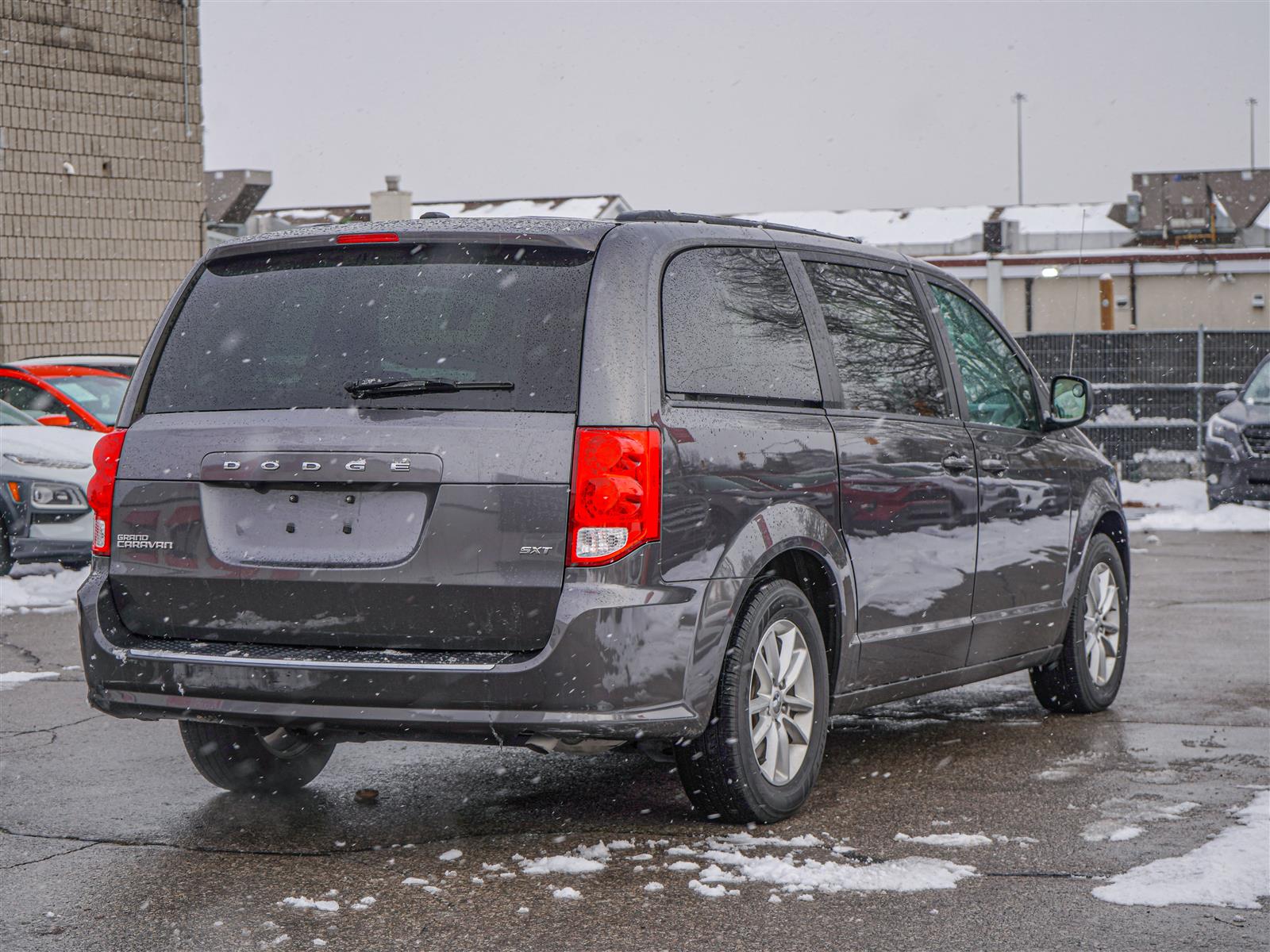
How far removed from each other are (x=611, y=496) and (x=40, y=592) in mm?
7930

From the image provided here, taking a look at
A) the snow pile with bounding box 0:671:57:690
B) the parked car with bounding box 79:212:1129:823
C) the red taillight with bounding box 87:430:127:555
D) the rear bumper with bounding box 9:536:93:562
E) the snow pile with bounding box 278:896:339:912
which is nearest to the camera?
the snow pile with bounding box 278:896:339:912

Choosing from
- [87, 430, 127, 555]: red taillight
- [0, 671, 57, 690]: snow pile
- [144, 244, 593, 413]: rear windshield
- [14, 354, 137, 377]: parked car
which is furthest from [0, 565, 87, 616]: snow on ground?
[144, 244, 593, 413]: rear windshield

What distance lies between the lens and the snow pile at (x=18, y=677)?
8055 millimetres

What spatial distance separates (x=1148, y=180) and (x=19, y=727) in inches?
1905

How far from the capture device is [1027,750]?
6.61m

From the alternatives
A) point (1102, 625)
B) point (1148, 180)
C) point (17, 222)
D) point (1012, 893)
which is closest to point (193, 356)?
point (1012, 893)

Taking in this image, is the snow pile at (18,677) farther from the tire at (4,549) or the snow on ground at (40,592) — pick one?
the tire at (4,549)

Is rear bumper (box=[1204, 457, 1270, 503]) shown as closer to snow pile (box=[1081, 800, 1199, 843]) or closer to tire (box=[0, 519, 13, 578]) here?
tire (box=[0, 519, 13, 578])

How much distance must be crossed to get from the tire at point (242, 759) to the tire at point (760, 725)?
1.51 m

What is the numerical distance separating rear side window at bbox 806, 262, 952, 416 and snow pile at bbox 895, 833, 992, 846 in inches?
56.6

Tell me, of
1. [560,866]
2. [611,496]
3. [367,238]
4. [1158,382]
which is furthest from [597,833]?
[1158,382]

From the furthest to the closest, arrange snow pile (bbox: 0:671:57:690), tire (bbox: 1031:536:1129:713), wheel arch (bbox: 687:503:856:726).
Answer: snow pile (bbox: 0:671:57:690), tire (bbox: 1031:536:1129:713), wheel arch (bbox: 687:503:856:726)

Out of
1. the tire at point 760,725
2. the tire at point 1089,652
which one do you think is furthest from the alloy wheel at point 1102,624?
the tire at point 760,725

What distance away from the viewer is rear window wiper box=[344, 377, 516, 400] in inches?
186
